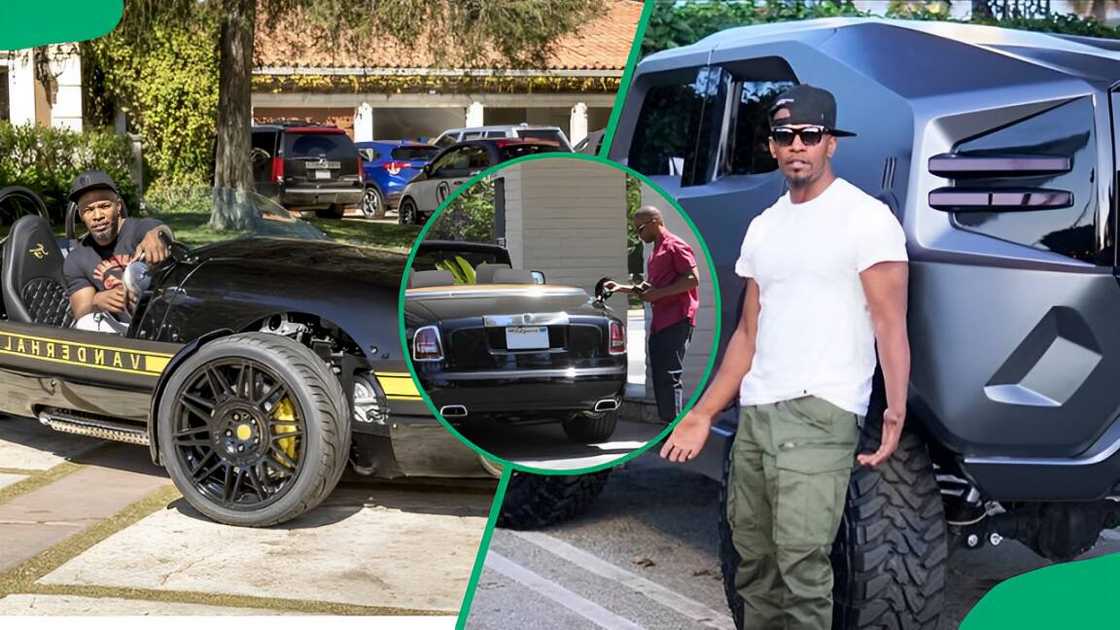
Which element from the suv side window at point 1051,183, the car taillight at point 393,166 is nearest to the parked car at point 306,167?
the car taillight at point 393,166

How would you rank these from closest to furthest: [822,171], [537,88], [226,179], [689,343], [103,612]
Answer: [822,171], [689,343], [103,612], [537,88], [226,179]

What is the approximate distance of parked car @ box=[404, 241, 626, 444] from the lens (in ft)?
11.1

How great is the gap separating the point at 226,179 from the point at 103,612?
7.54 metres

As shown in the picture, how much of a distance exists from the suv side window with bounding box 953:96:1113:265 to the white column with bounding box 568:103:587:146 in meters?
0.98

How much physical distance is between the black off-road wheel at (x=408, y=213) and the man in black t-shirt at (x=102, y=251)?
1.04 meters

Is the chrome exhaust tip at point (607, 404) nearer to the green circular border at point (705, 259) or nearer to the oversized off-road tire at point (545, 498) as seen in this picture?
the green circular border at point (705, 259)

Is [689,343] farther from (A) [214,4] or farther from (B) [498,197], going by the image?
(A) [214,4]

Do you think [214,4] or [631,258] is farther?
[214,4]

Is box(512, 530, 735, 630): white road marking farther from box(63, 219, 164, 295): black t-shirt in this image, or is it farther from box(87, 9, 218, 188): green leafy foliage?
box(87, 9, 218, 188): green leafy foliage

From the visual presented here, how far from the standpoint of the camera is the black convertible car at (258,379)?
4.64 meters

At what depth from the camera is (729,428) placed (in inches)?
135

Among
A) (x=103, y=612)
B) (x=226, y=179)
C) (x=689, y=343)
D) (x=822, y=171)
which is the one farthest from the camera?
(x=226, y=179)

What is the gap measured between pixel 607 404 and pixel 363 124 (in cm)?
1196

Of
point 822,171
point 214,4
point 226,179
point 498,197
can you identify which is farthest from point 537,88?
point 214,4
